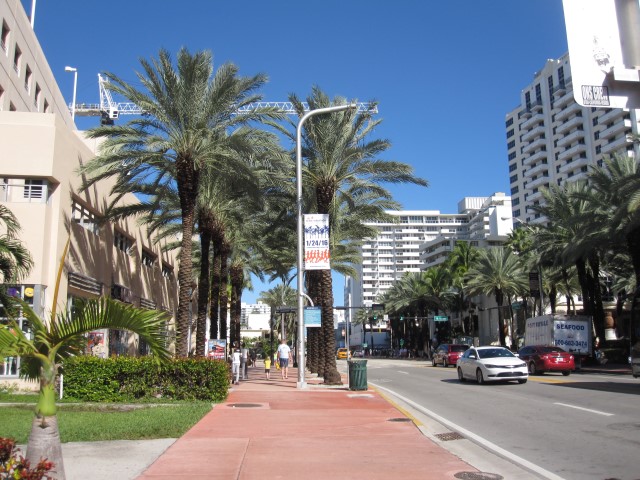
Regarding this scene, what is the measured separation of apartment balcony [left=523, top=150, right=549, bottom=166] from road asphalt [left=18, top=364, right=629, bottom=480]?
4112 inches

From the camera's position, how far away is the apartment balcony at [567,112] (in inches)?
3885

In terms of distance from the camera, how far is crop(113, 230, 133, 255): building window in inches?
1140

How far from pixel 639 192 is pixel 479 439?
20.9m

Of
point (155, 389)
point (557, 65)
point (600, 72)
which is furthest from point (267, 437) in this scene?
point (557, 65)

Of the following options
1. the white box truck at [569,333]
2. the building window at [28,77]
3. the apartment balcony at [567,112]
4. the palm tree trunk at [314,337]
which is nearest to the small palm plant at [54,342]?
the palm tree trunk at [314,337]

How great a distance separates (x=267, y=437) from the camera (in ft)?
33.9

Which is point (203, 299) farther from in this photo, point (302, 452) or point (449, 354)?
point (449, 354)

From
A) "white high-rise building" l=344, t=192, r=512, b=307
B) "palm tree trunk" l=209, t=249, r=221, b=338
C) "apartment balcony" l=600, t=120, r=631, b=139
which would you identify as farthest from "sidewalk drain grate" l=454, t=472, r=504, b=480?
"white high-rise building" l=344, t=192, r=512, b=307

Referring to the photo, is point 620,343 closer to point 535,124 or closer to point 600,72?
point 600,72

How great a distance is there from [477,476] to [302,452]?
2695 mm

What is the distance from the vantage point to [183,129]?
2050 centimetres

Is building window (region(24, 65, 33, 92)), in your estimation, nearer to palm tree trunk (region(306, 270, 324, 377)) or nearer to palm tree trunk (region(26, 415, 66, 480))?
palm tree trunk (region(306, 270, 324, 377))

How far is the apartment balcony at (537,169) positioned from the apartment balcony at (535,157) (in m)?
1.11

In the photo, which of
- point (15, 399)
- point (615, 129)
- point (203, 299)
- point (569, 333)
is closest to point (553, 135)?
point (615, 129)
